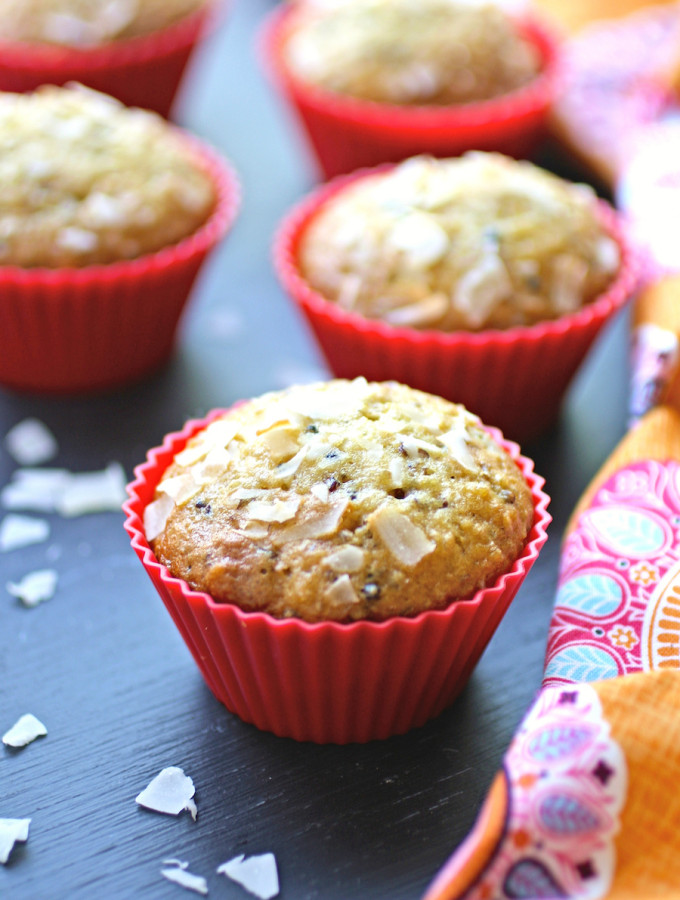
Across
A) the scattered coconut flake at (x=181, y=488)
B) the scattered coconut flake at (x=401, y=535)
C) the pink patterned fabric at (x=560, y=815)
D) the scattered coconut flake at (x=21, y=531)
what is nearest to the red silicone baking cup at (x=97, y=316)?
the scattered coconut flake at (x=21, y=531)

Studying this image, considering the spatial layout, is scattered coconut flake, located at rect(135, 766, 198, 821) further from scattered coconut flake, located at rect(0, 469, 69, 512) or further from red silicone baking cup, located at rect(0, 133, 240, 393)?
red silicone baking cup, located at rect(0, 133, 240, 393)

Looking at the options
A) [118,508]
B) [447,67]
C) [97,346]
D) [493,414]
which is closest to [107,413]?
[97,346]

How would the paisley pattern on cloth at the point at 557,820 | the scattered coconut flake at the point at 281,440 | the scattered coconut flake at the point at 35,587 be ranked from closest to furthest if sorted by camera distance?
the paisley pattern on cloth at the point at 557,820
the scattered coconut flake at the point at 281,440
the scattered coconut flake at the point at 35,587

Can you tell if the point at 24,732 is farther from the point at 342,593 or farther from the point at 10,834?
the point at 342,593

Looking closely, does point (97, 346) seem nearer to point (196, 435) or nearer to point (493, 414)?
point (196, 435)

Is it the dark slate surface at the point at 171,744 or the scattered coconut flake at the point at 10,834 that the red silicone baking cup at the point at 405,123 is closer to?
the dark slate surface at the point at 171,744

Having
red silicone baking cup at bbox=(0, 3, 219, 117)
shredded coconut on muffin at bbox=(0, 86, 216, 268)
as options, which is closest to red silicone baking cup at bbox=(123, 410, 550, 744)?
shredded coconut on muffin at bbox=(0, 86, 216, 268)

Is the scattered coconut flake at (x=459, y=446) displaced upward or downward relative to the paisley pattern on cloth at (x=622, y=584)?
upward
